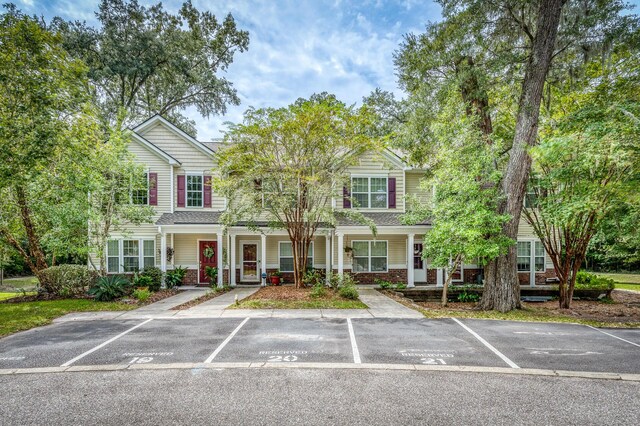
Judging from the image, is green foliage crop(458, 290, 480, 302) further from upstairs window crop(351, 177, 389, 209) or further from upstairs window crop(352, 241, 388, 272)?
upstairs window crop(351, 177, 389, 209)

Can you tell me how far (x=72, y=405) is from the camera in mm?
4188

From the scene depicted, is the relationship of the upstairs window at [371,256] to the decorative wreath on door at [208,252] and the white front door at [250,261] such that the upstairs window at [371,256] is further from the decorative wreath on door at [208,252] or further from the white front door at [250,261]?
the decorative wreath on door at [208,252]

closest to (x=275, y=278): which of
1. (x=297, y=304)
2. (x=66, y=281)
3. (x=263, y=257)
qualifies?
(x=263, y=257)

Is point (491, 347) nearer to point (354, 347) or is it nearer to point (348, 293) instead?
point (354, 347)

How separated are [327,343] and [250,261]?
1028 cm

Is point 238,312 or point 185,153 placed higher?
point 185,153

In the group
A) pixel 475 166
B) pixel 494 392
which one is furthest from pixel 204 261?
pixel 494 392

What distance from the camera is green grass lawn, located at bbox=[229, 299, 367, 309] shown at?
400 inches

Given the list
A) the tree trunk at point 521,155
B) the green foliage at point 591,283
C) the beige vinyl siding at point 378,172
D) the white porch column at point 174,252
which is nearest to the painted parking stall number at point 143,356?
the tree trunk at point 521,155

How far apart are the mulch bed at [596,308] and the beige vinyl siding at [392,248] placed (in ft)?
11.8

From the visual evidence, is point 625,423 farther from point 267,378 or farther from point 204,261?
point 204,261

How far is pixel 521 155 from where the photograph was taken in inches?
396

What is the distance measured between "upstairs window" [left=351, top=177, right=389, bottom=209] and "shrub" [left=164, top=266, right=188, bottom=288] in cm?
939

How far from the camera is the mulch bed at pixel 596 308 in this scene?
9.95 metres
